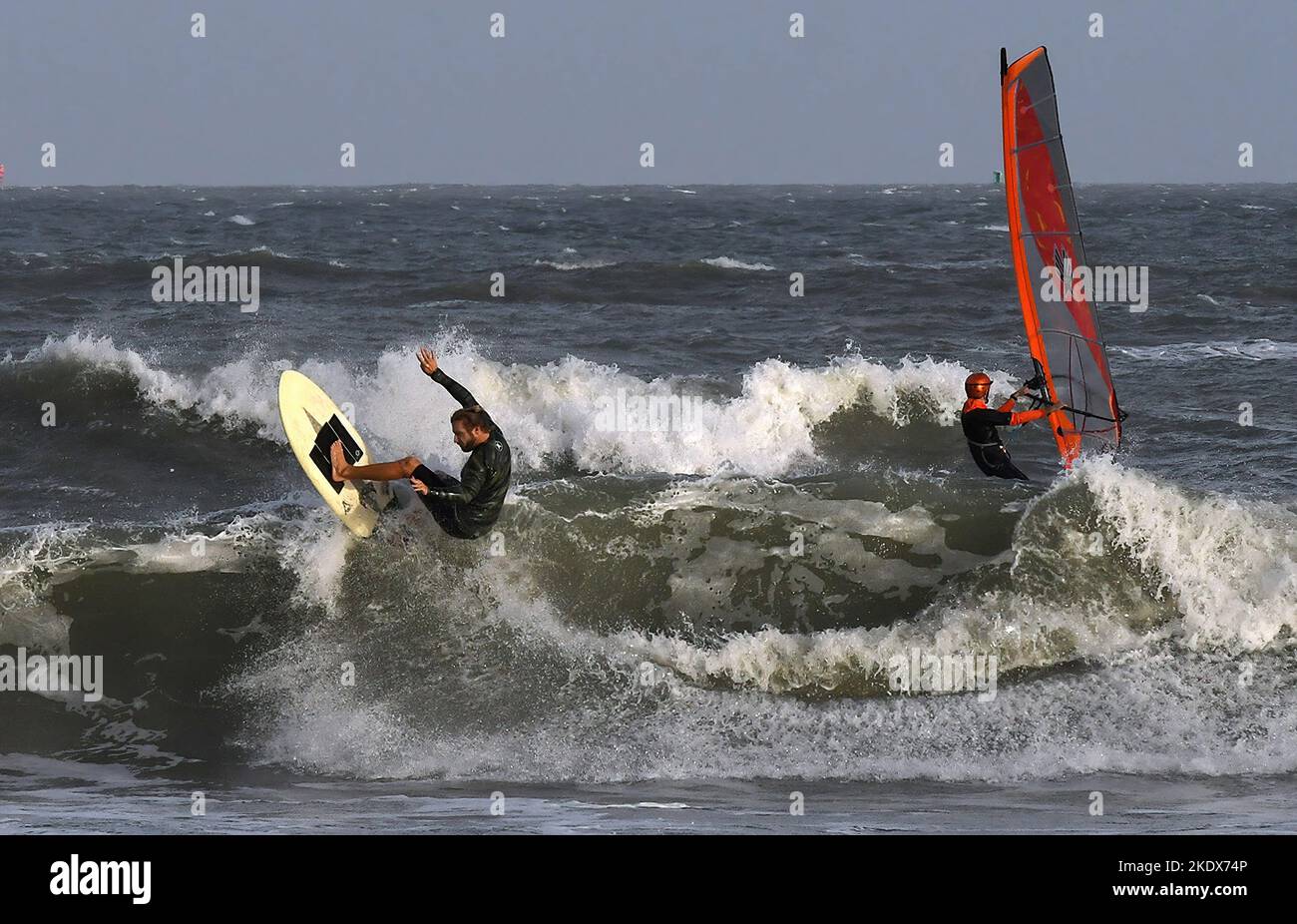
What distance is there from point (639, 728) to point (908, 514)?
3.15 meters

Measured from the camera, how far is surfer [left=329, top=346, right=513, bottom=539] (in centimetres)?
791

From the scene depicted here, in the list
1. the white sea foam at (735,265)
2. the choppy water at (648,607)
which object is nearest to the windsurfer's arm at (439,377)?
the choppy water at (648,607)

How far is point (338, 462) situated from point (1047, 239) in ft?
17.8

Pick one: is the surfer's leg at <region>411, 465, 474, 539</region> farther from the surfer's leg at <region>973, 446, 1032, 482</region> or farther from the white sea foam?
the white sea foam

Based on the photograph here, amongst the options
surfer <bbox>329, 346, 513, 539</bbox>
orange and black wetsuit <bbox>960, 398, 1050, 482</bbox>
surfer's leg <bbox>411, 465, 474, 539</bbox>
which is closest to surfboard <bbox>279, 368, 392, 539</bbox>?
surfer <bbox>329, 346, 513, 539</bbox>

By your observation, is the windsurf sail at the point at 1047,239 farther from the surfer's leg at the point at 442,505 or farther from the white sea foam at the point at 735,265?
the white sea foam at the point at 735,265

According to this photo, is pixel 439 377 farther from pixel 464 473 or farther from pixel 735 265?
pixel 735 265

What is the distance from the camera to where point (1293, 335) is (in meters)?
20.5

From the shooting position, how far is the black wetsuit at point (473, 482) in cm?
805

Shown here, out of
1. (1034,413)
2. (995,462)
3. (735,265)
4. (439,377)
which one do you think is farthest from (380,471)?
(735,265)

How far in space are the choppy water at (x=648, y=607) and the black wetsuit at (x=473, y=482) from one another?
886 millimetres

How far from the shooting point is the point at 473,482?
8.12 m

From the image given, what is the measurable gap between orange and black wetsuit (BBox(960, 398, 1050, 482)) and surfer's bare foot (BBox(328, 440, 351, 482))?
4221mm
